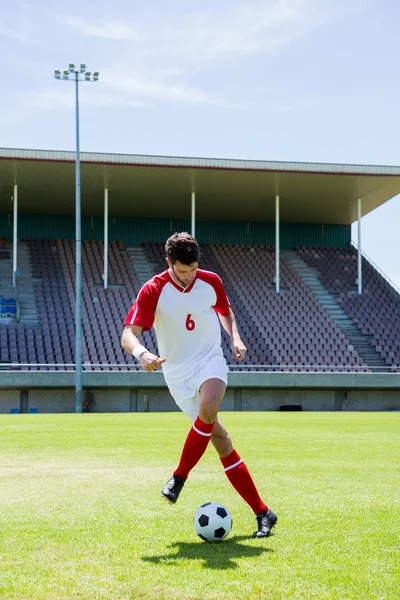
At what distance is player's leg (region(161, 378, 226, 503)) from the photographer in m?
5.25

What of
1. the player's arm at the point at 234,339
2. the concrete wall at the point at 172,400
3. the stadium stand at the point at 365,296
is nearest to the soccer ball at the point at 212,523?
the player's arm at the point at 234,339

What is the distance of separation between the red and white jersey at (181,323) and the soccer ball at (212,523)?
0.98m

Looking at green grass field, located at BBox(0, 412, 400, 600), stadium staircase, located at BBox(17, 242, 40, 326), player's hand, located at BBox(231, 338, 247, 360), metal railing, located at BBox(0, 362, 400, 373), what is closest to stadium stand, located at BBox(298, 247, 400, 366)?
metal railing, located at BBox(0, 362, 400, 373)

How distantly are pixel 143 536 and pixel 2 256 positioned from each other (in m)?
32.6

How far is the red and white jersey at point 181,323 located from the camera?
555 cm

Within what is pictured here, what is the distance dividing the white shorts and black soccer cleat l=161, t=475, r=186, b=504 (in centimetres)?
46

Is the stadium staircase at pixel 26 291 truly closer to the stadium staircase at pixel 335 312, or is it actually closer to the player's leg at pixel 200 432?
the stadium staircase at pixel 335 312

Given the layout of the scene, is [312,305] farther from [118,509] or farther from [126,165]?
[118,509]

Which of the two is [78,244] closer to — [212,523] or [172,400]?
[172,400]

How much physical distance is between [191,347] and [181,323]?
0.18 meters

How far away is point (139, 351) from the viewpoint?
17.0ft

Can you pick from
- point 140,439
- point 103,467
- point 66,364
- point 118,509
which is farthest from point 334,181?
point 118,509

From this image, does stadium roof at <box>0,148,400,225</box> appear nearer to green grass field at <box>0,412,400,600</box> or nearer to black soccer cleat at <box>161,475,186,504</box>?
green grass field at <box>0,412,400,600</box>

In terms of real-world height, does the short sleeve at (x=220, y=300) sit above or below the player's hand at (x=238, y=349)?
above
